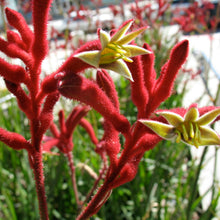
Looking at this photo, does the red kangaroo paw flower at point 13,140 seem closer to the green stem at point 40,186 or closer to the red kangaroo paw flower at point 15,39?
the green stem at point 40,186

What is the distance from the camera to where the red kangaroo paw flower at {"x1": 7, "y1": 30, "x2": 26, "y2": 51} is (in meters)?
0.58

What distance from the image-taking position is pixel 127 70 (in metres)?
0.55

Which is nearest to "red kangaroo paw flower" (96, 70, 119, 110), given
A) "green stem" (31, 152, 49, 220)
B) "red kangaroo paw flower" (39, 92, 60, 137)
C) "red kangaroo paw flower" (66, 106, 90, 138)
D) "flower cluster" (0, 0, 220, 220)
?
"flower cluster" (0, 0, 220, 220)

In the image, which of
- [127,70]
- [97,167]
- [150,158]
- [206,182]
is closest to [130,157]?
[127,70]

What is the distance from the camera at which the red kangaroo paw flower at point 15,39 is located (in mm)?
580

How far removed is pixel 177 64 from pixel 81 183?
1.52 meters

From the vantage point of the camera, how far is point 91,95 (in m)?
0.50

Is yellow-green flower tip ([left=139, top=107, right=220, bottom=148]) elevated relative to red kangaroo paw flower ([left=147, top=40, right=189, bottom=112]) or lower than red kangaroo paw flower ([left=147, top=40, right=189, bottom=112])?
lower

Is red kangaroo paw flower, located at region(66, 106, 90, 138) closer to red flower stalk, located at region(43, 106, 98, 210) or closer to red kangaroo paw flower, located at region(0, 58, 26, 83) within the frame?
red flower stalk, located at region(43, 106, 98, 210)

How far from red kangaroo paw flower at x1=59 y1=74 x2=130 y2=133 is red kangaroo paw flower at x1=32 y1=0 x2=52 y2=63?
128 mm

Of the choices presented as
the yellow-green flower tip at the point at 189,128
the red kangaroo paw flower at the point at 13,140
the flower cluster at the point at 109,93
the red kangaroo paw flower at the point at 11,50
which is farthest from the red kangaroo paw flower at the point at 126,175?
the red kangaroo paw flower at the point at 11,50

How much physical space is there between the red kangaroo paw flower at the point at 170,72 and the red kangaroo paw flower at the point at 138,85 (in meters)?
0.02

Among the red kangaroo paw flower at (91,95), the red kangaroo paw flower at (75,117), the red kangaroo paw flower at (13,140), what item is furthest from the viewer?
the red kangaroo paw flower at (75,117)

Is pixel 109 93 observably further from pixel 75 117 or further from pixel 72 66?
pixel 75 117
